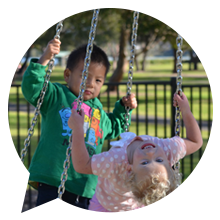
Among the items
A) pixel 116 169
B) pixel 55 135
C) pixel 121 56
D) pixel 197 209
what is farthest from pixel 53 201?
pixel 121 56

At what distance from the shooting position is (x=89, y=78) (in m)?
2.53

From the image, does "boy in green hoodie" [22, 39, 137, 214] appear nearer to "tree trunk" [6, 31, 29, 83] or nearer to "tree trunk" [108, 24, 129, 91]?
"tree trunk" [108, 24, 129, 91]

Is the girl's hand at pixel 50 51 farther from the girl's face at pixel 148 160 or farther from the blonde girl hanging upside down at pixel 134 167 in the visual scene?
the girl's face at pixel 148 160

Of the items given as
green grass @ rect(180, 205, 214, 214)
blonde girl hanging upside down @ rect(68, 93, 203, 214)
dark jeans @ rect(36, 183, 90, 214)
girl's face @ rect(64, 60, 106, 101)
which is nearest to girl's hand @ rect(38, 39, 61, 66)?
girl's face @ rect(64, 60, 106, 101)

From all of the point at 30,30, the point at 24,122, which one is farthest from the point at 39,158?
the point at 30,30

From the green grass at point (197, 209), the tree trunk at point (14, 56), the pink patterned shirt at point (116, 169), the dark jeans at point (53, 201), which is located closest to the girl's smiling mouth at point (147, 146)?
the pink patterned shirt at point (116, 169)

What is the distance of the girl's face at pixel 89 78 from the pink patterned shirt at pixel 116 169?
0.53 m

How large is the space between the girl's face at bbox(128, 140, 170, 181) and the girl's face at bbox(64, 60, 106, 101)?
2.39ft

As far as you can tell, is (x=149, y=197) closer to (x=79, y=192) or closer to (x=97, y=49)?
(x=79, y=192)

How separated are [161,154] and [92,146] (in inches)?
30.0

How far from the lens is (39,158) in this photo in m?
2.51

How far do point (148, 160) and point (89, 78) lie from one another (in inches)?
35.9

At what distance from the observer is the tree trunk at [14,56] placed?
28.0 m

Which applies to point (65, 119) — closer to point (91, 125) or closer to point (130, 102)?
point (91, 125)
